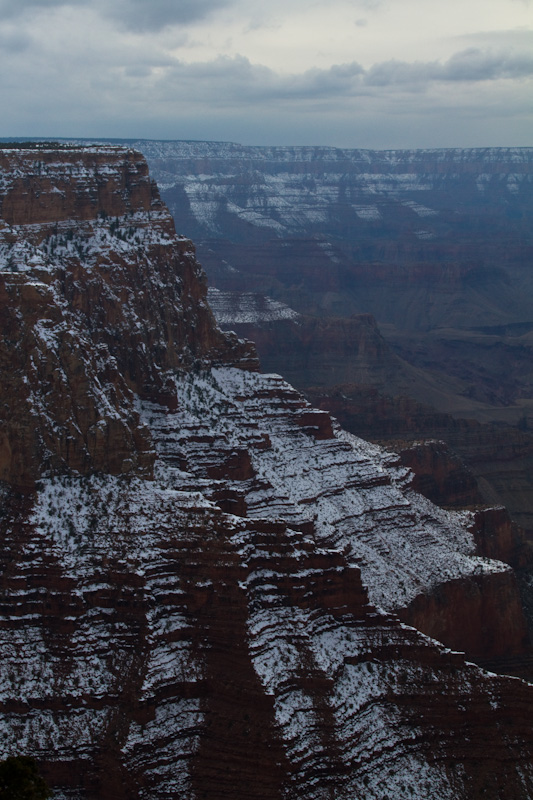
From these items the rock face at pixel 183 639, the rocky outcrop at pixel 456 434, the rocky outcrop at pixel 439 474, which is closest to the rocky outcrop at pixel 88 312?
the rock face at pixel 183 639

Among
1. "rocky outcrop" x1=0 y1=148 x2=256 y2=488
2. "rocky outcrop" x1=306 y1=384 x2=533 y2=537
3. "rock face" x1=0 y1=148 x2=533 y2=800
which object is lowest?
"rocky outcrop" x1=306 y1=384 x2=533 y2=537

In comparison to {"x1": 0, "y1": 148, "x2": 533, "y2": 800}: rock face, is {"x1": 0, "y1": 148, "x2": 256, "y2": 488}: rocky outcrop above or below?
above

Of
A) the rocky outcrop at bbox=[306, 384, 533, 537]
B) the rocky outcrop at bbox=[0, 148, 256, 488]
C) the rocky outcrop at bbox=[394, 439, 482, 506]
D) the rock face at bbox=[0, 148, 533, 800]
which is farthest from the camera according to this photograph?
the rocky outcrop at bbox=[306, 384, 533, 537]

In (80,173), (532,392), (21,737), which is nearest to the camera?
(21,737)

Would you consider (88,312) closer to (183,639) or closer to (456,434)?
(183,639)

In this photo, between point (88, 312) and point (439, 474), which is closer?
point (88, 312)

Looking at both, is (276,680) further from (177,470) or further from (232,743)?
(177,470)

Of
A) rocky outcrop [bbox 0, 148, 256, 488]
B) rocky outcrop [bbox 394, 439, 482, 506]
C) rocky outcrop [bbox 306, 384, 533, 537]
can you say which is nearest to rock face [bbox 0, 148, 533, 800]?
rocky outcrop [bbox 0, 148, 256, 488]

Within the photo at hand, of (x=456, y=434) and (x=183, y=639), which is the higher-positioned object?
(x=183, y=639)

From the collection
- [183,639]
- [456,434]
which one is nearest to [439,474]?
[456,434]

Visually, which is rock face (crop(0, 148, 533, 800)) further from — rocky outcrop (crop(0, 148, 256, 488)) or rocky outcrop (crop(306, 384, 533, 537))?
rocky outcrop (crop(306, 384, 533, 537))

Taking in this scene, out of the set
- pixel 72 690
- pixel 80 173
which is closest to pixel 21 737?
pixel 72 690
